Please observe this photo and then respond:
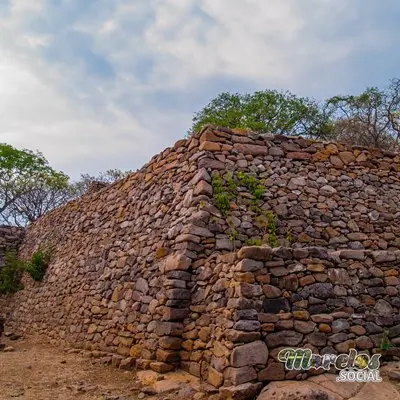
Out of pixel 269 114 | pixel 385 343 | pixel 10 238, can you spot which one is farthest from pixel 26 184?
pixel 385 343

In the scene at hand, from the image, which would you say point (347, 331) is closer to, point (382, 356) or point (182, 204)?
point (382, 356)

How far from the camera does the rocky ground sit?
12.3 ft

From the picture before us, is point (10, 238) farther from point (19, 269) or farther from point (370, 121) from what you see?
point (370, 121)

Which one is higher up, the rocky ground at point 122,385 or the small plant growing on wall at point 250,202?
the small plant growing on wall at point 250,202

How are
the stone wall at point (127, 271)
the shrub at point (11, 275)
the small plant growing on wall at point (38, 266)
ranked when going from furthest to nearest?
1. the shrub at point (11, 275)
2. the small plant growing on wall at point (38, 266)
3. the stone wall at point (127, 271)

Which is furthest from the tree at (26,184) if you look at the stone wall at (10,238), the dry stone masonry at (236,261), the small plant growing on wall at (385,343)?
the small plant growing on wall at (385,343)

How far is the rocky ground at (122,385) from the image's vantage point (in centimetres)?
376

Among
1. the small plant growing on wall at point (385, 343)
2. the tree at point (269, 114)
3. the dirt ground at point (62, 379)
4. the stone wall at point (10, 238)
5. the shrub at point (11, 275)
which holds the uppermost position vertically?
the tree at point (269, 114)

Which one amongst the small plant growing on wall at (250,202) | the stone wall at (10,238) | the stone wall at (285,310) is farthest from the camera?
the stone wall at (10,238)

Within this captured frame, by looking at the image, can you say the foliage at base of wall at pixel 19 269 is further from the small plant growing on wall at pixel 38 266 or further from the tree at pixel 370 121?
the tree at pixel 370 121

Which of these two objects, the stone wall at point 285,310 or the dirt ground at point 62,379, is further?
the dirt ground at point 62,379

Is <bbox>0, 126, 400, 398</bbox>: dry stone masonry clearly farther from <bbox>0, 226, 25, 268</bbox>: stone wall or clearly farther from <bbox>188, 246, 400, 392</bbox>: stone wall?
<bbox>0, 226, 25, 268</bbox>: stone wall

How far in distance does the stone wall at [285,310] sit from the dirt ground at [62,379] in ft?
2.65

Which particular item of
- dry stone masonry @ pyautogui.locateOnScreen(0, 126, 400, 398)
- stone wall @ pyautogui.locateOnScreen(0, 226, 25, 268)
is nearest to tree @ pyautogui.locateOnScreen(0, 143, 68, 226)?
stone wall @ pyautogui.locateOnScreen(0, 226, 25, 268)
